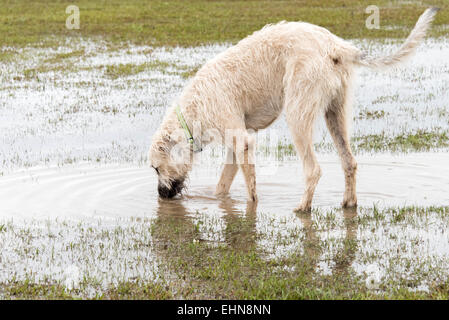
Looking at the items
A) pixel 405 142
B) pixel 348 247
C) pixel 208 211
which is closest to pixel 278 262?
pixel 348 247

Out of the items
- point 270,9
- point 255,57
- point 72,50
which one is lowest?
point 255,57

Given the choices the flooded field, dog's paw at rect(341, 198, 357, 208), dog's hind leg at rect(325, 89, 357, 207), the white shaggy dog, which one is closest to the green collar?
the white shaggy dog

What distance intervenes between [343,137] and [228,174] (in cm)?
147

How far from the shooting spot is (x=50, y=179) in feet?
29.3

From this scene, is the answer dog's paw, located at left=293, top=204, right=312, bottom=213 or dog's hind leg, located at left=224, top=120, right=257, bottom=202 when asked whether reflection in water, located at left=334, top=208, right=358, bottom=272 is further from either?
dog's hind leg, located at left=224, top=120, right=257, bottom=202

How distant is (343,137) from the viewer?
7.28 m

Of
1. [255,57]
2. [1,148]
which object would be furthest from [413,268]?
[1,148]

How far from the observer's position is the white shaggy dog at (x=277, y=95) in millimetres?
6887

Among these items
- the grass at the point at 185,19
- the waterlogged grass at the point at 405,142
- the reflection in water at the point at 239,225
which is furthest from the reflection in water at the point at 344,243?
the grass at the point at 185,19

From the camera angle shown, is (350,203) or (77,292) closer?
(77,292)

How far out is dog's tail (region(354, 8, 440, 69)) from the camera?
6.58m

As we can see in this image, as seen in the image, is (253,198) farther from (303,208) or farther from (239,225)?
(239,225)

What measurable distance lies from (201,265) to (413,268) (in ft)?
5.41

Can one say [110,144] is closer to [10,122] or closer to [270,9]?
[10,122]
